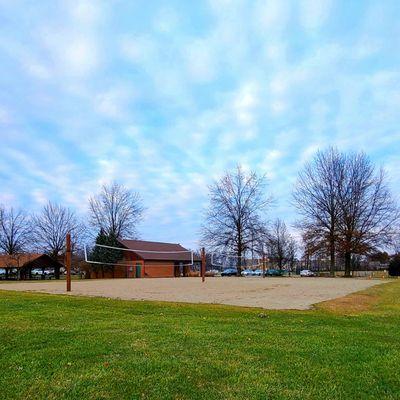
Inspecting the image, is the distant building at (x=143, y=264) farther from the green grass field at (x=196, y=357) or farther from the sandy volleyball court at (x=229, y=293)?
the green grass field at (x=196, y=357)

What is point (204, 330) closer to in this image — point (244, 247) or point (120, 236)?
point (244, 247)

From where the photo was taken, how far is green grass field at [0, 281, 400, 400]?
4.38m

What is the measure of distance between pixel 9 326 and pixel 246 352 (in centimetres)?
445

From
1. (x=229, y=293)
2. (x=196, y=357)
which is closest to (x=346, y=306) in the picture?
(x=229, y=293)

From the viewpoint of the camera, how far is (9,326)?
755 cm

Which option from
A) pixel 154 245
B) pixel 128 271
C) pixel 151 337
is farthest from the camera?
pixel 154 245

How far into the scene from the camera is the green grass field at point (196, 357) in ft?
14.4

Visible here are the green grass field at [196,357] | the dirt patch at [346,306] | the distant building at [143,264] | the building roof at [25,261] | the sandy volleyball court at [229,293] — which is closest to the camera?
the green grass field at [196,357]

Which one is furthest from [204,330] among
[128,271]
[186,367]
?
[128,271]

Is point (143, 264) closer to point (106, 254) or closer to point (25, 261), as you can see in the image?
point (106, 254)

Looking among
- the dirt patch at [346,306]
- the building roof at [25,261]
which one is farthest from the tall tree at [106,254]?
the dirt patch at [346,306]

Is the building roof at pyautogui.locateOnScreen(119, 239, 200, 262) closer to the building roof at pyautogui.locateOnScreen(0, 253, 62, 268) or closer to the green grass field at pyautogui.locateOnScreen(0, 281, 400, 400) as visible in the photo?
the building roof at pyautogui.locateOnScreen(0, 253, 62, 268)

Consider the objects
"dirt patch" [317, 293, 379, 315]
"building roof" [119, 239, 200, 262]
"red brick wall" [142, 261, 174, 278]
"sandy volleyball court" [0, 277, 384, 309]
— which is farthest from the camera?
"building roof" [119, 239, 200, 262]

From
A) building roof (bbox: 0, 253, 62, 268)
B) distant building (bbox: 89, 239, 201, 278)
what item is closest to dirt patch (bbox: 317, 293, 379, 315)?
distant building (bbox: 89, 239, 201, 278)
